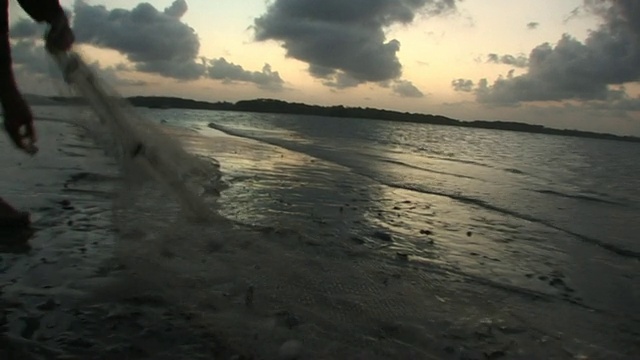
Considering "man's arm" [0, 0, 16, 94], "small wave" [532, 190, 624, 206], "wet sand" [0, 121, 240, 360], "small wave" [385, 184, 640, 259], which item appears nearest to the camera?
"wet sand" [0, 121, 240, 360]

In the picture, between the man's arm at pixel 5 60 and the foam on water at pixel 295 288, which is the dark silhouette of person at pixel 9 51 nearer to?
the man's arm at pixel 5 60

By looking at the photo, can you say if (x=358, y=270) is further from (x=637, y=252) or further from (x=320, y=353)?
(x=637, y=252)

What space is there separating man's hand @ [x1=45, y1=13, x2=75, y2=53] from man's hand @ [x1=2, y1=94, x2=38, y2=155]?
64 cm

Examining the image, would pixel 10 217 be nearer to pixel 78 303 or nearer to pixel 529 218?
pixel 78 303

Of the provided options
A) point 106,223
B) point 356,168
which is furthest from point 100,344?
point 356,168

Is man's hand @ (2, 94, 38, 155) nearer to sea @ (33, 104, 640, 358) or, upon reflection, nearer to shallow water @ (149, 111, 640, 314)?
sea @ (33, 104, 640, 358)

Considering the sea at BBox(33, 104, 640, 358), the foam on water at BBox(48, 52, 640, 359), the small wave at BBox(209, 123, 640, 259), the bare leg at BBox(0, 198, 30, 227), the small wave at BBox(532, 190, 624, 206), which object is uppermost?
the bare leg at BBox(0, 198, 30, 227)

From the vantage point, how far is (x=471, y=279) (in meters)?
5.93

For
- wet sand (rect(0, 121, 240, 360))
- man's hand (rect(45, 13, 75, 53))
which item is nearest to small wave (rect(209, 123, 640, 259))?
wet sand (rect(0, 121, 240, 360))

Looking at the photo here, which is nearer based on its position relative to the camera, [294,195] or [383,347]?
[383,347]

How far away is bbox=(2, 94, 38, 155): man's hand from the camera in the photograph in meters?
5.27

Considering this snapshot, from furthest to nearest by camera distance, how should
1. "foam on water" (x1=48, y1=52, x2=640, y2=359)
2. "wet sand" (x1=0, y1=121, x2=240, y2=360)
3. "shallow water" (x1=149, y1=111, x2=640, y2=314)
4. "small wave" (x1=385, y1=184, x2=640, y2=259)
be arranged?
"small wave" (x1=385, y1=184, x2=640, y2=259)
"shallow water" (x1=149, y1=111, x2=640, y2=314)
"foam on water" (x1=48, y1=52, x2=640, y2=359)
"wet sand" (x1=0, y1=121, x2=240, y2=360)

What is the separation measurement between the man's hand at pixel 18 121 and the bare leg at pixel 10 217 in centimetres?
98

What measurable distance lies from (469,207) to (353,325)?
8244 mm
